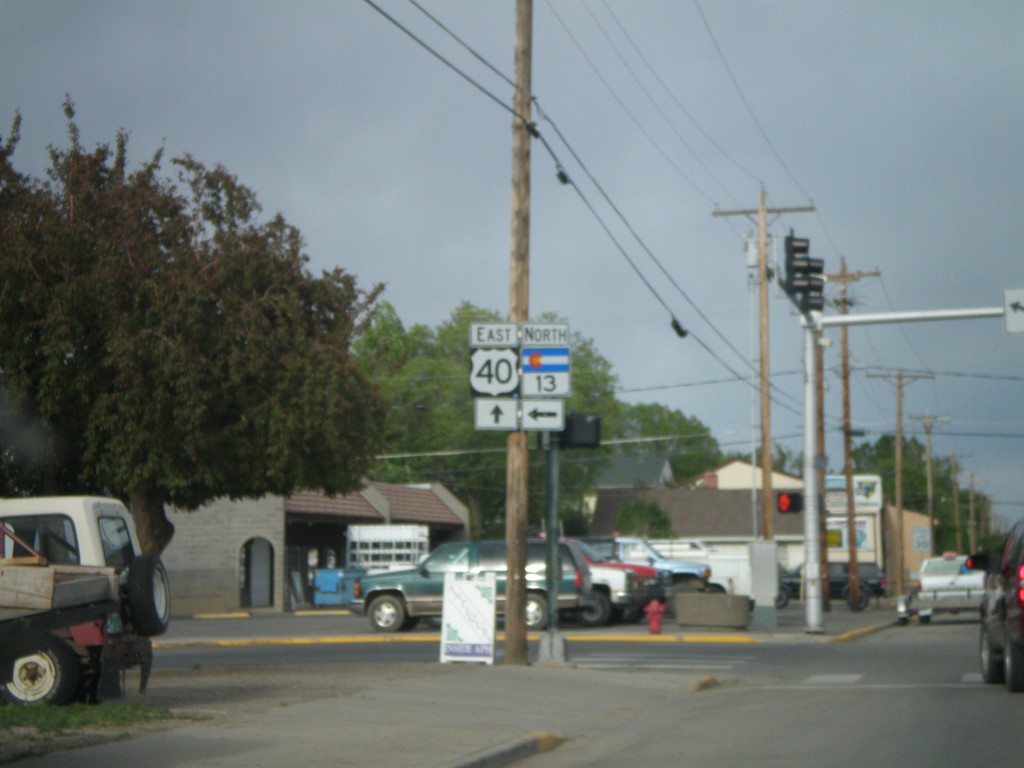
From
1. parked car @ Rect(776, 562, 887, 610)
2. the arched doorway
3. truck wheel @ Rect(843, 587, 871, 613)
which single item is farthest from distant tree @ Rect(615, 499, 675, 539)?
the arched doorway

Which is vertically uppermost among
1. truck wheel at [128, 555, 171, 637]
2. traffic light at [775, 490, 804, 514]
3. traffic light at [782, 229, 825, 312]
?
traffic light at [782, 229, 825, 312]

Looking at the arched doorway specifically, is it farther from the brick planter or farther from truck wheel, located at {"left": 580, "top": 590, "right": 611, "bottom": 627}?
the brick planter

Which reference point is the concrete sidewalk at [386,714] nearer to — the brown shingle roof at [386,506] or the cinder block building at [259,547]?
the cinder block building at [259,547]

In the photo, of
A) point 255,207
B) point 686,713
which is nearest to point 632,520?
point 255,207

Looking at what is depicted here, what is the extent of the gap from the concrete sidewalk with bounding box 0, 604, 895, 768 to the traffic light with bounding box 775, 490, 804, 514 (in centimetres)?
1175

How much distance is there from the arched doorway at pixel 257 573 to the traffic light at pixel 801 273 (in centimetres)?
2251

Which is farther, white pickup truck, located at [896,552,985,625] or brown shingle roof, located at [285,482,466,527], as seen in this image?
brown shingle roof, located at [285,482,466,527]

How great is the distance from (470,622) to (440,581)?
1098 centimetres

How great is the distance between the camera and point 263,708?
40.2ft

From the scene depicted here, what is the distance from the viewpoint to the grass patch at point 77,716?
10.4 metres

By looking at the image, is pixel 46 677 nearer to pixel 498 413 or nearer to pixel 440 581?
pixel 498 413

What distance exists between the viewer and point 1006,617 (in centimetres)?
1382

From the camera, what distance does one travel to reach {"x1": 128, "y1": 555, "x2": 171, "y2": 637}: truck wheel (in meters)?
12.3

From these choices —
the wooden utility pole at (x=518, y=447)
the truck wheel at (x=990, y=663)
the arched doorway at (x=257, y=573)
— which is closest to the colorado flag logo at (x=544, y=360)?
the wooden utility pole at (x=518, y=447)
